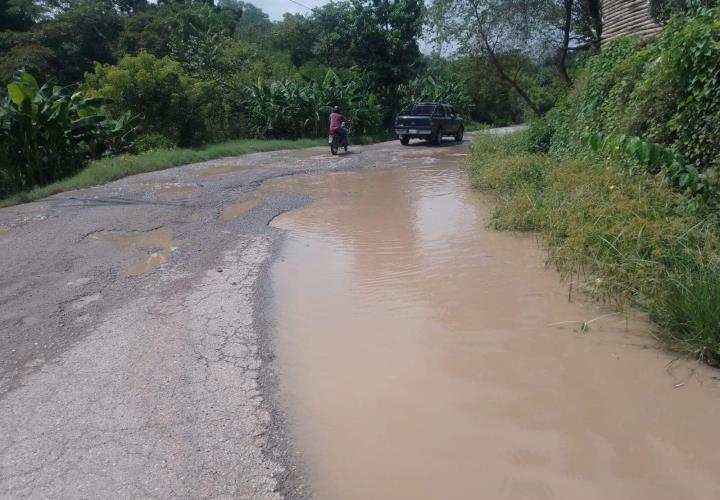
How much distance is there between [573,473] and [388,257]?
4343 millimetres

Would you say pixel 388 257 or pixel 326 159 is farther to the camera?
pixel 326 159

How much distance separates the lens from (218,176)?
13883mm

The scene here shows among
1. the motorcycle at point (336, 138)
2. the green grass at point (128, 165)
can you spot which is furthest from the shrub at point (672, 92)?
the green grass at point (128, 165)

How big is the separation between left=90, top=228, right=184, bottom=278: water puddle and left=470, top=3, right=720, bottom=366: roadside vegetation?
15.0 feet

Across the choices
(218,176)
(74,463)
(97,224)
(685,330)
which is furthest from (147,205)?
(685,330)

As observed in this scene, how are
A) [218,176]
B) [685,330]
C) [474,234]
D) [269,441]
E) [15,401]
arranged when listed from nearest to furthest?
[269,441] → [15,401] → [685,330] → [474,234] → [218,176]

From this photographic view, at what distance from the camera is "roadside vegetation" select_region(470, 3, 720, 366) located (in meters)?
4.51

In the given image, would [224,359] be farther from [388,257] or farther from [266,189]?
[266,189]

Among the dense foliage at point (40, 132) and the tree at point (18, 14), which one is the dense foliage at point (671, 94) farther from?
the tree at point (18, 14)

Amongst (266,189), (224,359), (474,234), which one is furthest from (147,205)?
(224,359)

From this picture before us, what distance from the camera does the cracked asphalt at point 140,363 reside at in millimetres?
3078

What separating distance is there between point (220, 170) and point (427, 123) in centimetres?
969

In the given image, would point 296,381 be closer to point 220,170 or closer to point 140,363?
point 140,363

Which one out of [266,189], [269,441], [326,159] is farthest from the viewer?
[326,159]
